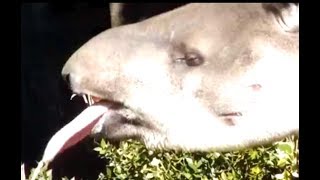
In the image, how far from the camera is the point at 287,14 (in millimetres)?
4887

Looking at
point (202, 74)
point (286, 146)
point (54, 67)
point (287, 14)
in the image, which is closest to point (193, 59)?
point (202, 74)

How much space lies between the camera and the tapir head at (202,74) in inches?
193

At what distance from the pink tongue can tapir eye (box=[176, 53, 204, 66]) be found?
0.62 m

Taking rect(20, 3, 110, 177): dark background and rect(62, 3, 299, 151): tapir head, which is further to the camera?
A: rect(20, 3, 110, 177): dark background

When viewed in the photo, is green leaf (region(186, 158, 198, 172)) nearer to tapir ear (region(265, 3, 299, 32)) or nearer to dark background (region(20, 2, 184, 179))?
dark background (region(20, 2, 184, 179))

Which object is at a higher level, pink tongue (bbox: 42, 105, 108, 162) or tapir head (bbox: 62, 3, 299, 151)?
tapir head (bbox: 62, 3, 299, 151)

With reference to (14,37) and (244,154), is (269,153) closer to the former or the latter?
(244,154)

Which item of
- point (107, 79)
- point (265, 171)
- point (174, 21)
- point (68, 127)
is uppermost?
point (174, 21)

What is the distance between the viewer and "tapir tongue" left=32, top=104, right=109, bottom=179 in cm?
500

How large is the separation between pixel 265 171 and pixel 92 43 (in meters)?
1.42

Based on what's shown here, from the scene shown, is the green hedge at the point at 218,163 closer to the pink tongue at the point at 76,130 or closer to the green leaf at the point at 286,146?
the green leaf at the point at 286,146

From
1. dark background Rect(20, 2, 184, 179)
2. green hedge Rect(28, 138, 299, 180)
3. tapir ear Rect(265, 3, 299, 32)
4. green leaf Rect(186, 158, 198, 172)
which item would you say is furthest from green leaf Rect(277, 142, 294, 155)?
dark background Rect(20, 2, 184, 179)

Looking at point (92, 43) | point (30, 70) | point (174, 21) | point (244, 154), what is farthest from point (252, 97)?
point (30, 70)

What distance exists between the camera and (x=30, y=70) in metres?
5.11
